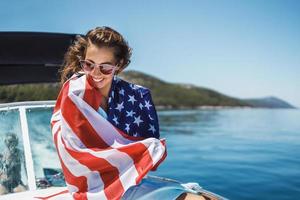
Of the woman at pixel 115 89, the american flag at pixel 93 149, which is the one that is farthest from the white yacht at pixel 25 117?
the american flag at pixel 93 149

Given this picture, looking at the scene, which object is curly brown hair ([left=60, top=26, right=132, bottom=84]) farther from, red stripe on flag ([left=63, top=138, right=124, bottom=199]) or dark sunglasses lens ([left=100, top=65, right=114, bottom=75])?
red stripe on flag ([left=63, top=138, right=124, bottom=199])

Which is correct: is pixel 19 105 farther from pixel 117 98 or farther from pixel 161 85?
pixel 161 85

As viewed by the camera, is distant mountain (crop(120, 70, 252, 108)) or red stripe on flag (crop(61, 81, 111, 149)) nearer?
red stripe on flag (crop(61, 81, 111, 149))

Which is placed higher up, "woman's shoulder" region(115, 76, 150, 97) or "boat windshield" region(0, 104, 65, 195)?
"woman's shoulder" region(115, 76, 150, 97)

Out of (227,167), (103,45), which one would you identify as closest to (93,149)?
(103,45)

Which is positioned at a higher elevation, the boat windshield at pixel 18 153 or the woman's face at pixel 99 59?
the woman's face at pixel 99 59

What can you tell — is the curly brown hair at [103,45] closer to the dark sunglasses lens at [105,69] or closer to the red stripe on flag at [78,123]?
the dark sunglasses lens at [105,69]

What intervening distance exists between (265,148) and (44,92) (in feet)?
35.8

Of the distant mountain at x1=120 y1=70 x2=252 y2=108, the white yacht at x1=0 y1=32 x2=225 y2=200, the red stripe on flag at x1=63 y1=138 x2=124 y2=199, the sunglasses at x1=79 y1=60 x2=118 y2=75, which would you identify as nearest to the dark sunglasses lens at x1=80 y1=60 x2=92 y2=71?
the sunglasses at x1=79 y1=60 x2=118 y2=75

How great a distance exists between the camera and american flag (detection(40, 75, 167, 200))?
6.63 feet

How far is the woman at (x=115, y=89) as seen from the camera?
2.15 metres

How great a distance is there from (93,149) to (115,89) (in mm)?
509

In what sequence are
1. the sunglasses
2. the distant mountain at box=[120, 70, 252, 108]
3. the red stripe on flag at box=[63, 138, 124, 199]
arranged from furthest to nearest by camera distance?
A: the distant mountain at box=[120, 70, 252, 108]
the sunglasses
the red stripe on flag at box=[63, 138, 124, 199]

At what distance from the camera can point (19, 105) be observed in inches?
126
